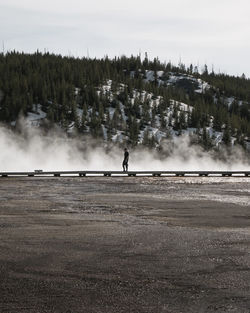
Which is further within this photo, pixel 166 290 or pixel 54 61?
pixel 54 61

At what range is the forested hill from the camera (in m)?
106

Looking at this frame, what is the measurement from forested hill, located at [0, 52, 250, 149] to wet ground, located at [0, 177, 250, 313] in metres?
88.1

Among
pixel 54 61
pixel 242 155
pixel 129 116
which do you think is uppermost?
pixel 54 61

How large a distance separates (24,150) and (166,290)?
9440 centimetres

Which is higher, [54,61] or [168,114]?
[54,61]

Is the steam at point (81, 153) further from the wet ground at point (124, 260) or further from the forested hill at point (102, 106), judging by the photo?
the wet ground at point (124, 260)

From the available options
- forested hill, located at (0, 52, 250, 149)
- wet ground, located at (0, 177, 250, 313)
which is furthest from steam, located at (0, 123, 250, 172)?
wet ground, located at (0, 177, 250, 313)

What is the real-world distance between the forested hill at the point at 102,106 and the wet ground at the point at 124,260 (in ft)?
289

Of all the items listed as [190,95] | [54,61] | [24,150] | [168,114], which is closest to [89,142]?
[24,150]

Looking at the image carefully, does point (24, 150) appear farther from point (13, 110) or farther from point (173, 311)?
point (173, 311)

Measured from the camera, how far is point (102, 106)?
11456 centimetres

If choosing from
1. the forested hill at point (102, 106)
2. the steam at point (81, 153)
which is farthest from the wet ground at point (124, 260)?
the forested hill at point (102, 106)

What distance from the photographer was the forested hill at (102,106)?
10619cm

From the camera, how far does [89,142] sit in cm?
10119
